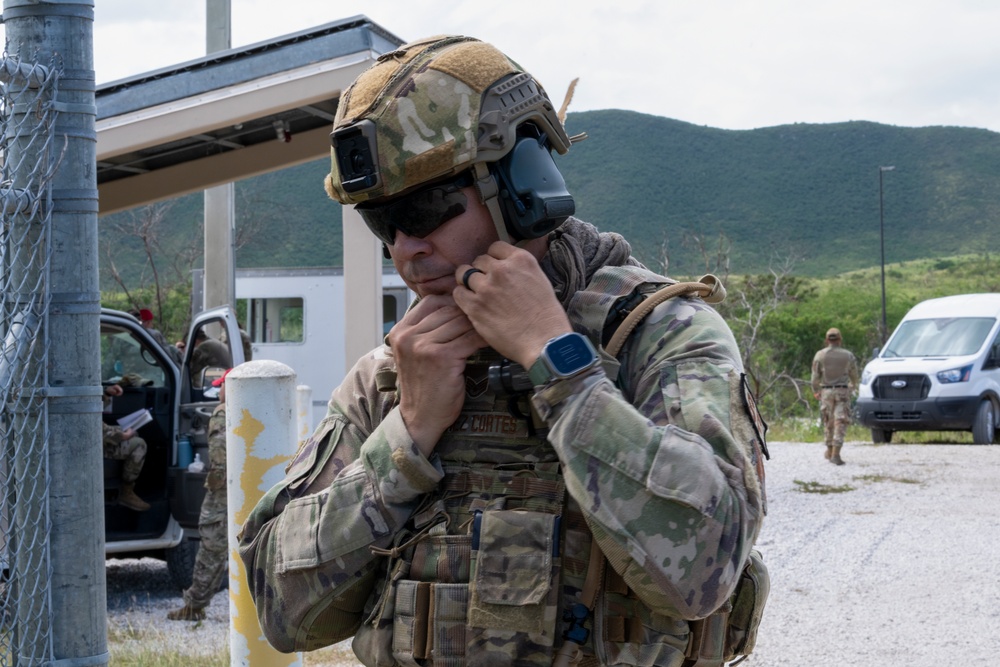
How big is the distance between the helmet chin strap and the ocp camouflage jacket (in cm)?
18

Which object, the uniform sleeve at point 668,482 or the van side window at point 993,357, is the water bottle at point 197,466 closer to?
the uniform sleeve at point 668,482

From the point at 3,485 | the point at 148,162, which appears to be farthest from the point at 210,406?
the point at 3,485

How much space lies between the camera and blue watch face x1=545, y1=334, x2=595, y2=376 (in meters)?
1.65

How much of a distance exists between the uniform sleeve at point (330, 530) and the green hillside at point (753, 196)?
229 feet

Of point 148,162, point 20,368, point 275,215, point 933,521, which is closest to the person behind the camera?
point 20,368

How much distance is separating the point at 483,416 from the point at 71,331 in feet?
4.44

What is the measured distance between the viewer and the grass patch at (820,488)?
12424 mm

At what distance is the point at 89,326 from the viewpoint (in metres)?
2.82

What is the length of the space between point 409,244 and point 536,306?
287mm

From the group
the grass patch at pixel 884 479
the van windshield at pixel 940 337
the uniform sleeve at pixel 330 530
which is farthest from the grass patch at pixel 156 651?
the van windshield at pixel 940 337

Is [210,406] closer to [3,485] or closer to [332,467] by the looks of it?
[3,485]

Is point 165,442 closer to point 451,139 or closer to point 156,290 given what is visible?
point 451,139

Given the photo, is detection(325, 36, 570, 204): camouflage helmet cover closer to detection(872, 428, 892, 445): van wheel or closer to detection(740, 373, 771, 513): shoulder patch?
detection(740, 373, 771, 513): shoulder patch

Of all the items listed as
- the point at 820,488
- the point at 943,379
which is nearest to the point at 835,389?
the point at 820,488
